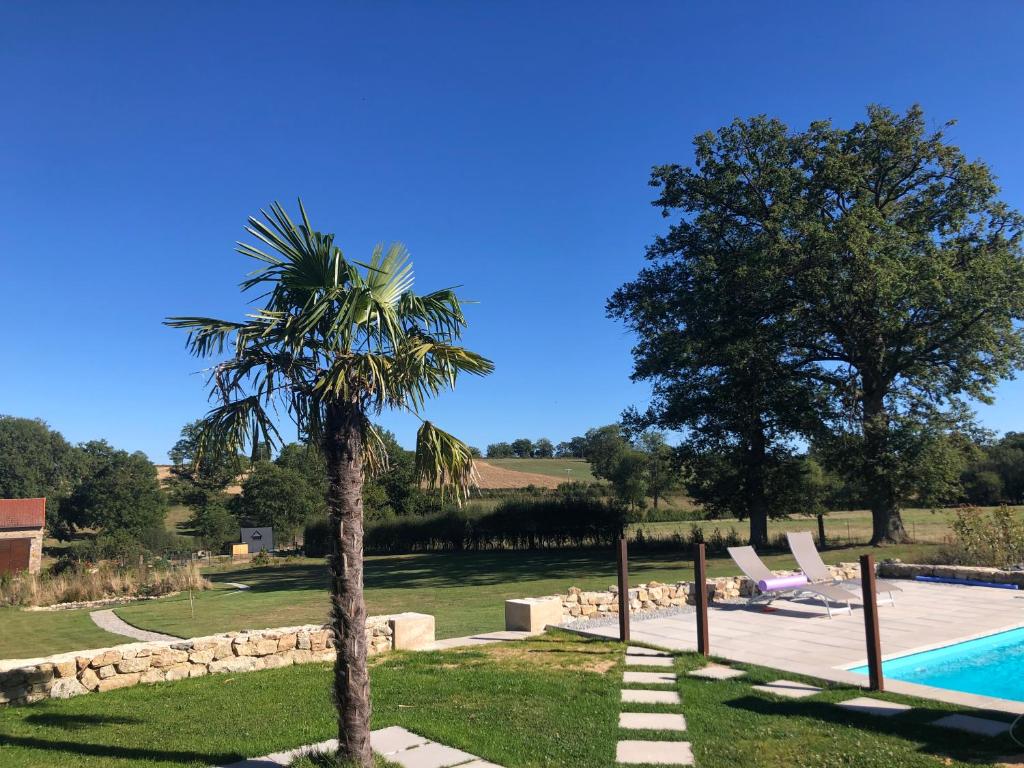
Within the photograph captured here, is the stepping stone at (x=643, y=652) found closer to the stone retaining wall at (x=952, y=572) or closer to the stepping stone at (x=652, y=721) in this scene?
the stepping stone at (x=652, y=721)

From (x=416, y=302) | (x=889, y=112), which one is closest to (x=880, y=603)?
(x=416, y=302)

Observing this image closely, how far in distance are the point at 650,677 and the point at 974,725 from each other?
2681 mm

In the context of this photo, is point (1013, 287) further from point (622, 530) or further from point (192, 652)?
point (192, 652)

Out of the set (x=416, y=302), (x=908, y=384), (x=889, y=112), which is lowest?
(x=416, y=302)

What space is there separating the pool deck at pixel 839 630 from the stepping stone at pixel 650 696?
157cm

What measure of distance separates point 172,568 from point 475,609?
13169mm

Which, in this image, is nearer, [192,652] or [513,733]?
[513,733]

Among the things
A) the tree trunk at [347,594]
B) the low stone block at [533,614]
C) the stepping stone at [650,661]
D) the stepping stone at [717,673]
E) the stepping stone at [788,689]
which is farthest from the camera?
the low stone block at [533,614]

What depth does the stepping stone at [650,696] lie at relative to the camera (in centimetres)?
593

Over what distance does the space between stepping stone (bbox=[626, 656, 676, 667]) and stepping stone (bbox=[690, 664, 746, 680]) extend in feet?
1.27

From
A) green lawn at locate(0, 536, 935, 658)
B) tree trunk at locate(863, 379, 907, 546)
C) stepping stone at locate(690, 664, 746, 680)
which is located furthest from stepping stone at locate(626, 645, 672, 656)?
tree trunk at locate(863, 379, 907, 546)

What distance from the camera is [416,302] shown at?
4.98 m

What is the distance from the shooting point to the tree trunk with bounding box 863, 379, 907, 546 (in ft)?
67.4

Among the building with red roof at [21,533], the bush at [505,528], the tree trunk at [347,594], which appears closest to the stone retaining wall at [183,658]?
the tree trunk at [347,594]
